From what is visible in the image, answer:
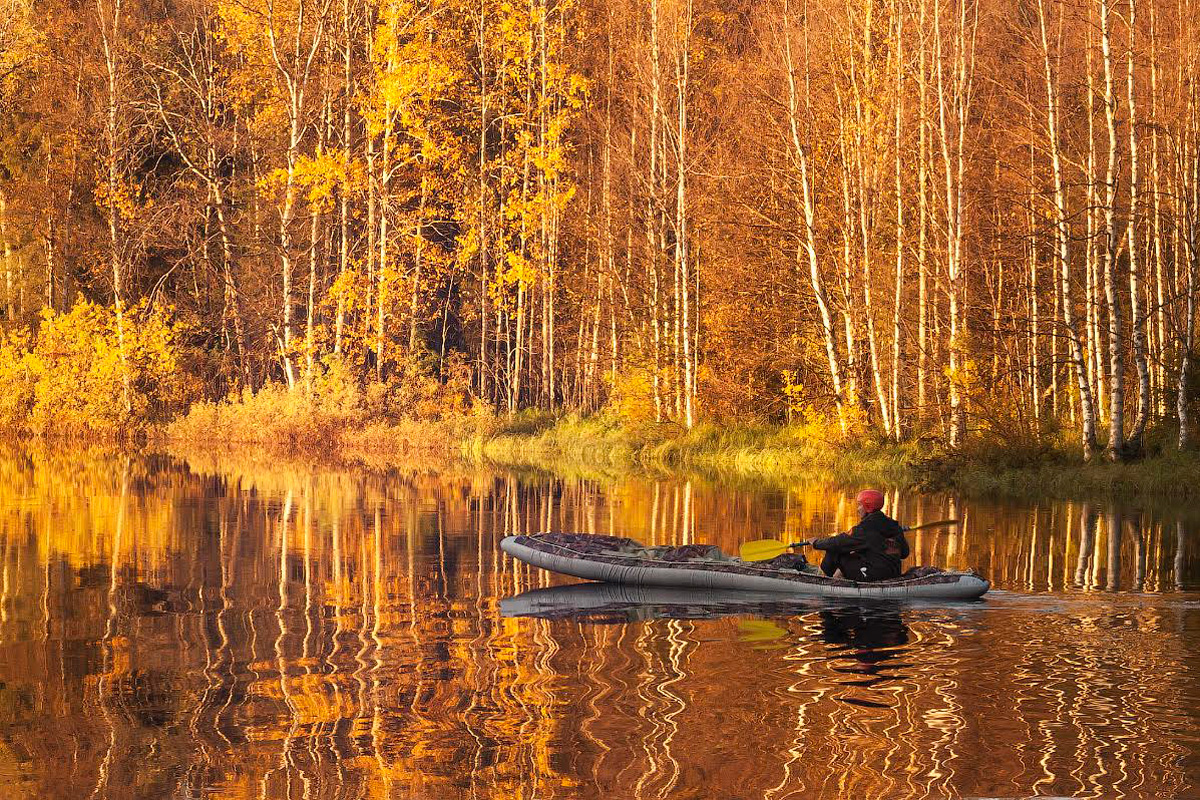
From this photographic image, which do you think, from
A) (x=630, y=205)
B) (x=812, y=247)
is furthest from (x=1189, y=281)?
(x=630, y=205)

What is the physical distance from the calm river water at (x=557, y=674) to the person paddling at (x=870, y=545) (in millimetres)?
452

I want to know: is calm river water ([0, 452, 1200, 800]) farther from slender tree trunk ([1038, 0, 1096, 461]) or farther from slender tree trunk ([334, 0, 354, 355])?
slender tree trunk ([334, 0, 354, 355])

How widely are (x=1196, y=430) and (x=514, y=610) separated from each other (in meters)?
17.2

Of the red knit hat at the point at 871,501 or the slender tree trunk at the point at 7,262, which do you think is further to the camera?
the slender tree trunk at the point at 7,262

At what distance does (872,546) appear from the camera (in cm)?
1616

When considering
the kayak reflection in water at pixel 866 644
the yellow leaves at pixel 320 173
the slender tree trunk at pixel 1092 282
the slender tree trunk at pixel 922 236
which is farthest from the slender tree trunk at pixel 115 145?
the kayak reflection in water at pixel 866 644

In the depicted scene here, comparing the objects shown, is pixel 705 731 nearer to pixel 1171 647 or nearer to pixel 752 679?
pixel 752 679

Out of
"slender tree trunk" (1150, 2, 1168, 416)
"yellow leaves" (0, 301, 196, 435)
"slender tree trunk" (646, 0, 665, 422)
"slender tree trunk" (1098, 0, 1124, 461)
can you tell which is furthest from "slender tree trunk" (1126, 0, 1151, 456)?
"yellow leaves" (0, 301, 196, 435)

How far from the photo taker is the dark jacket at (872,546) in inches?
637

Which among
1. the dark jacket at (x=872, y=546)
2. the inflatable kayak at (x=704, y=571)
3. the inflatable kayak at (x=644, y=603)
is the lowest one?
the inflatable kayak at (x=644, y=603)

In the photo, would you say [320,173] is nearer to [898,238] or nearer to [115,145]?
[115,145]

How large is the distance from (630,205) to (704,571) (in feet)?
85.6

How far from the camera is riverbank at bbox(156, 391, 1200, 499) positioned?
1085 inches

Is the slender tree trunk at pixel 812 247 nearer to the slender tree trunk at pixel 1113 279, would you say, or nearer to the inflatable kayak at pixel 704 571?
the slender tree trunk at pixel 1113 279
